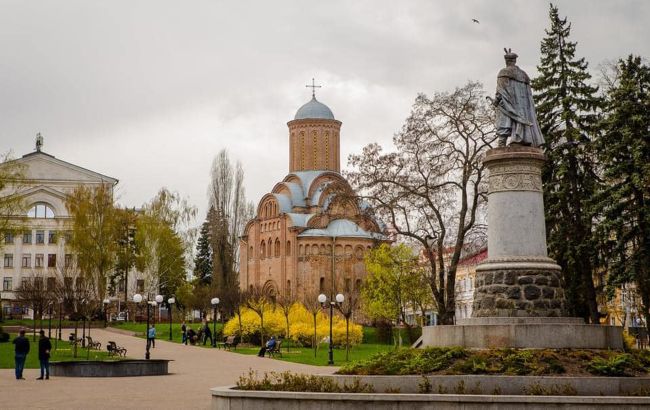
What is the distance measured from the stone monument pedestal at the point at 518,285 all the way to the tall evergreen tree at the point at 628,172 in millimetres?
12377

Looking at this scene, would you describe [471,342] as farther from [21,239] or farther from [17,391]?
[21,239]

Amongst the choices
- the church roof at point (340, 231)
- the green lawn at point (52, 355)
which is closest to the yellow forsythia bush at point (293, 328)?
the green lawn at point (52, 355)

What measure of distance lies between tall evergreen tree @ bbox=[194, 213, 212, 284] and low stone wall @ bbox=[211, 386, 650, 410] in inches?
2525

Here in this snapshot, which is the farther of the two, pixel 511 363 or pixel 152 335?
pixel 152 335

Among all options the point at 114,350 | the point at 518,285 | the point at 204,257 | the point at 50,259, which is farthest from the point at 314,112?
the point at 518,285

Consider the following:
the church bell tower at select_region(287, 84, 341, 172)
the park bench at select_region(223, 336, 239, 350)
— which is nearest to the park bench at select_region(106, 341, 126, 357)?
the park bench at select_region(223, 336, 239, 350)

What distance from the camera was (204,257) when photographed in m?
80.9

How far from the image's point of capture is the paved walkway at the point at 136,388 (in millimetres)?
15648

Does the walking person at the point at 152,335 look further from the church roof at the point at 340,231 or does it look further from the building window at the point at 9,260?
the building window at the point at 9,260

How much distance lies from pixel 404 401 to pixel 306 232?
187 ft

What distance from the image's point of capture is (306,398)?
12648mm

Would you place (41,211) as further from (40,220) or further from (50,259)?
(50,259)

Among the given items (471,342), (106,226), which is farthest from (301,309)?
(471,342)

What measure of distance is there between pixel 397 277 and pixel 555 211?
20.7 meters
